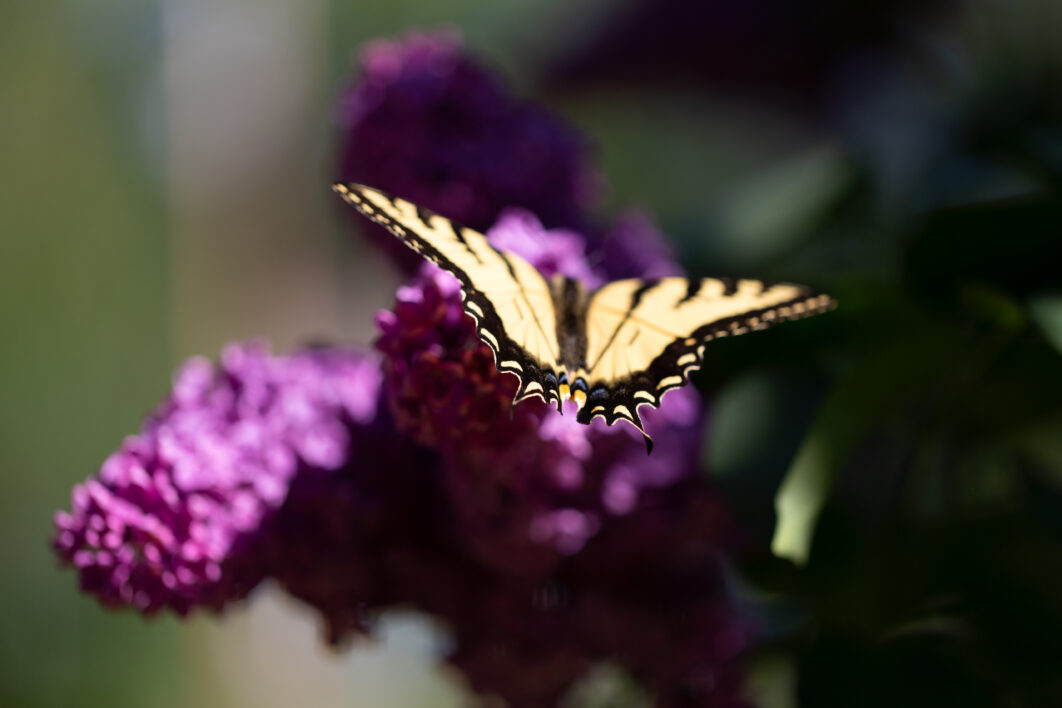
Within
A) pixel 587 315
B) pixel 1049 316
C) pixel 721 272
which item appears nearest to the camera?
pixel 1049 316

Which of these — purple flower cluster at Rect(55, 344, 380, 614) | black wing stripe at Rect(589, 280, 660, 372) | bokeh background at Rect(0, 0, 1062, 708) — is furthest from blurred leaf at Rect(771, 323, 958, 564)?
purple flower cluster at Rect(55, 344, 380, 614)

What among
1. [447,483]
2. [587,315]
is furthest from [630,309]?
[447,483]

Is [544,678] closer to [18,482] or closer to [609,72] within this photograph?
[609,72]

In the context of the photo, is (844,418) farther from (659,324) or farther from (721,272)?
(721,272)

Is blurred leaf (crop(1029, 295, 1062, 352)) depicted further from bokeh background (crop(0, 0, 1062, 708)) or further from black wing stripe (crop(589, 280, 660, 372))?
black wing stripe (crop(589, 280, 660, 372))

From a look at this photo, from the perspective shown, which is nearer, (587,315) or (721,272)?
(587,315)

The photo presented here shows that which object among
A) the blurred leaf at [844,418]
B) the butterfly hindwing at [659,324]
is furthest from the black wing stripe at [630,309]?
the blurred leaf at [844,418]
